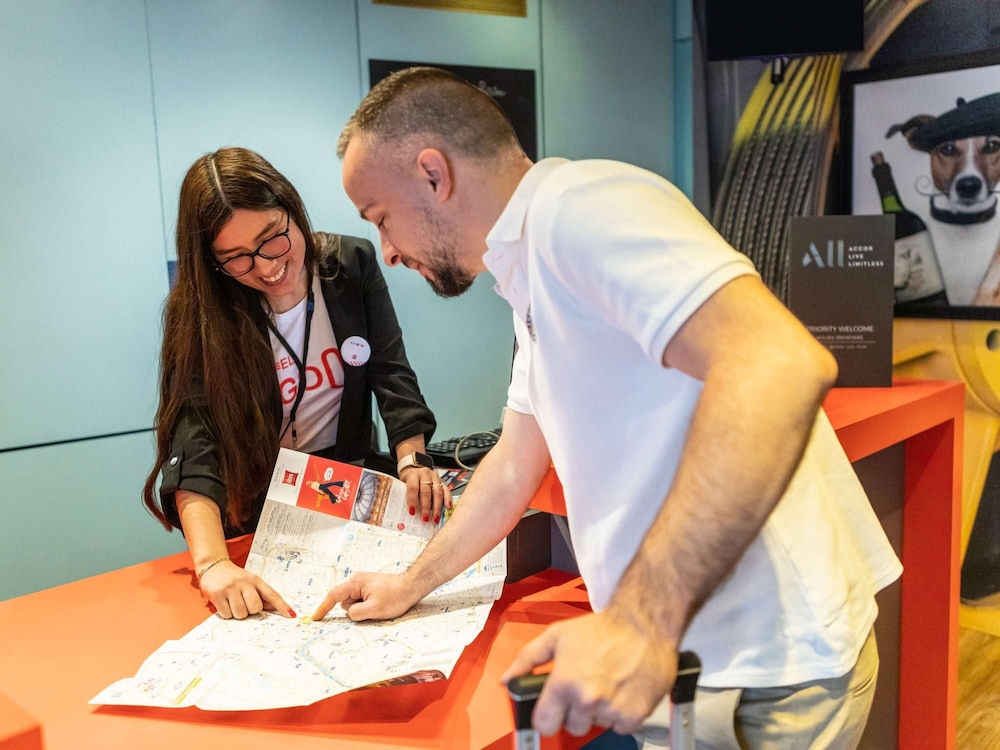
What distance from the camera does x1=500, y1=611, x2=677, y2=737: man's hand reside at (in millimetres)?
628

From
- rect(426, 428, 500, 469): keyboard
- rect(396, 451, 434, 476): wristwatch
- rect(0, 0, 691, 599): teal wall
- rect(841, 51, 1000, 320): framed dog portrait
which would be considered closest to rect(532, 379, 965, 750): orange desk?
rect(426, 428, 500, 469): keyboard

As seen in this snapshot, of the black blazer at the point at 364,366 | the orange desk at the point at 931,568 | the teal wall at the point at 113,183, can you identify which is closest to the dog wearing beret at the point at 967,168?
the orange desk at the point at 931,568

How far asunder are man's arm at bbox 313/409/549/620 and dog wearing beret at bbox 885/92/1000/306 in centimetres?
250

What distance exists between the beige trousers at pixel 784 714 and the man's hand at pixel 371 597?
0.41 meters

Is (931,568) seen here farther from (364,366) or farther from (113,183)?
(113,183)

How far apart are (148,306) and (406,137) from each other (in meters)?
1.81

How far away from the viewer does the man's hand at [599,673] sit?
0.63 meters

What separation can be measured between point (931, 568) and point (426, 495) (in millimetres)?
1152

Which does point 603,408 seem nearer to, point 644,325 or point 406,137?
point 644,325

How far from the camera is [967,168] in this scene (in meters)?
3.11

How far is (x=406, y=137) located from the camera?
1027mm

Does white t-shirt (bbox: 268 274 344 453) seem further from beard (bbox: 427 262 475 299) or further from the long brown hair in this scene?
beard (bbox: 427 262 475 299)

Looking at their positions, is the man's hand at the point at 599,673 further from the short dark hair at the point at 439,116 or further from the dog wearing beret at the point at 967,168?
the dog wearing beret at the point at 967,168

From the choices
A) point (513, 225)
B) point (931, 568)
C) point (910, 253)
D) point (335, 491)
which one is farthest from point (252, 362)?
point (910, 253)
